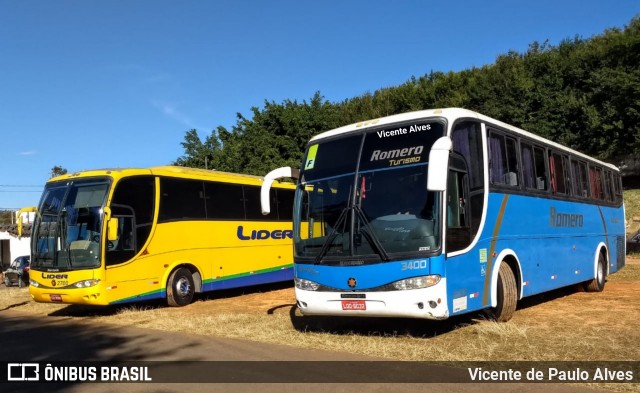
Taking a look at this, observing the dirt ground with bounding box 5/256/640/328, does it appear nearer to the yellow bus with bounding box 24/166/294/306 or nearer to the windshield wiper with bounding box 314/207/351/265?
the yellow bus with bounding box 24/166/294/306

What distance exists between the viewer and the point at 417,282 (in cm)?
765

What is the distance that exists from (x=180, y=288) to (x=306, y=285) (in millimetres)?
6969

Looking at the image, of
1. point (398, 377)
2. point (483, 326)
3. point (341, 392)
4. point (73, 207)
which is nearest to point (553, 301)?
point (483, 326)

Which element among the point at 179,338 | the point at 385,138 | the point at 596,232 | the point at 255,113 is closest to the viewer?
the point at 385,138

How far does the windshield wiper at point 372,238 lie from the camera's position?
7.84 m

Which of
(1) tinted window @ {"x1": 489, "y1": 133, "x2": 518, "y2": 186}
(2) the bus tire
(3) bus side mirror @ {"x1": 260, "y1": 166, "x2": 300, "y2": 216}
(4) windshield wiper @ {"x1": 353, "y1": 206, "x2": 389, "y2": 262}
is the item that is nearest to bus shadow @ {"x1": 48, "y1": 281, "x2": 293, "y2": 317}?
(3) bus side mirror @ {"x1": 260, "y1": 166, "x2": 300, "y2": 216}

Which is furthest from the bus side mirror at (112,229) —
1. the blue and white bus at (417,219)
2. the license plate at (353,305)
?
the license plate at (353,305)

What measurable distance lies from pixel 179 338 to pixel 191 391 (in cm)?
373

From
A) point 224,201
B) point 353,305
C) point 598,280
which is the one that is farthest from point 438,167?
point 224,201

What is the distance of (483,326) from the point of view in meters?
8.74

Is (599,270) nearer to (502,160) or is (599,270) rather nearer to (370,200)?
(502,160)

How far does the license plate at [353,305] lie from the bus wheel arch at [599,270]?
28.7 feet

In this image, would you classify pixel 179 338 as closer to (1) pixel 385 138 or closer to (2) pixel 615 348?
(1) pixel 385 138

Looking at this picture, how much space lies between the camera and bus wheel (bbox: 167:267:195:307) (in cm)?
1445
